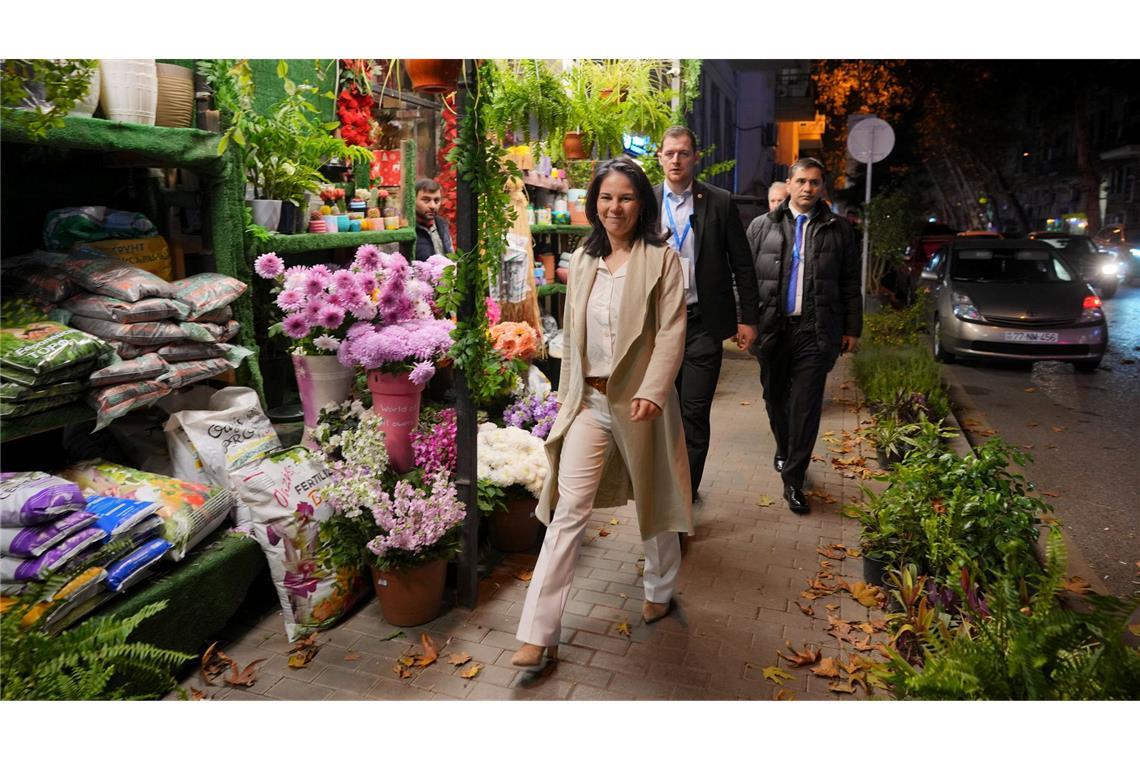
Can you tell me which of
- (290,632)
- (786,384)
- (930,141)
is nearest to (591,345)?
(290,632)

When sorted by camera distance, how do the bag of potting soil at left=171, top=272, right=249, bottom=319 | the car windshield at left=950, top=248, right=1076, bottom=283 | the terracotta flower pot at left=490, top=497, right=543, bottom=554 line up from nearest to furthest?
1. the bag of potting soil at left=171, top=272, right=249, bottom=319
2. the terracotta flower pot at left=490, top=497, right=543, bottom=554
3. the car windshield at left=950, top=248, right=1076, bottom=283

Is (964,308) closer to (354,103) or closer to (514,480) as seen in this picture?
(354,103)

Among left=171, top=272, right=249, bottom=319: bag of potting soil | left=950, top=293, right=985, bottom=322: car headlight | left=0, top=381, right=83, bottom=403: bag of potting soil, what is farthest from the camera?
left=950, top=293, right=985, bottom=322: car headlight

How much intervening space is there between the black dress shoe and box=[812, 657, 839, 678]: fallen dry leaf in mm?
1990

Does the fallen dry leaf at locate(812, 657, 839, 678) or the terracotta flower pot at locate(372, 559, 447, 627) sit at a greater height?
the terracotta flower pot at locate(372, 559, 447, 627)

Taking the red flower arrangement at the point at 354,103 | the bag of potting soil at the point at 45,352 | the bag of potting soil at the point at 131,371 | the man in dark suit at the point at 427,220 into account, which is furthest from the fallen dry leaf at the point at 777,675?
the red flower arrangement at the point at 354,103

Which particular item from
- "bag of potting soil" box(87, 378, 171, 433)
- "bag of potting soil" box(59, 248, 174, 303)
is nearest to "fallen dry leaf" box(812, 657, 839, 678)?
"bag of potting soil" box(87, 378, 171, 433)

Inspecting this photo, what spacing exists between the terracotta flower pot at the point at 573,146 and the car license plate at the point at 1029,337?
6.58m

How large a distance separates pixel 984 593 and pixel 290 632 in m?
3.24

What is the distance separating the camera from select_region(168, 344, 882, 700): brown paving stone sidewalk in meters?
3.46

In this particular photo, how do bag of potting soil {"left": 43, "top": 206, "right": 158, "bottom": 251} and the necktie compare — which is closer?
bag of potting soil {"left": 43, "top": 206, "right": 158, "bottom": 251}

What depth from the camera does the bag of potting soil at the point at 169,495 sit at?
356cm

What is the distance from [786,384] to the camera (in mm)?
5754

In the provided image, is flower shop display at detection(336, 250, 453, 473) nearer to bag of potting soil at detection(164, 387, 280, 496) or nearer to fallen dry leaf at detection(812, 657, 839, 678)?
bag of potting soil at detection(164, 387, 280, 496)
